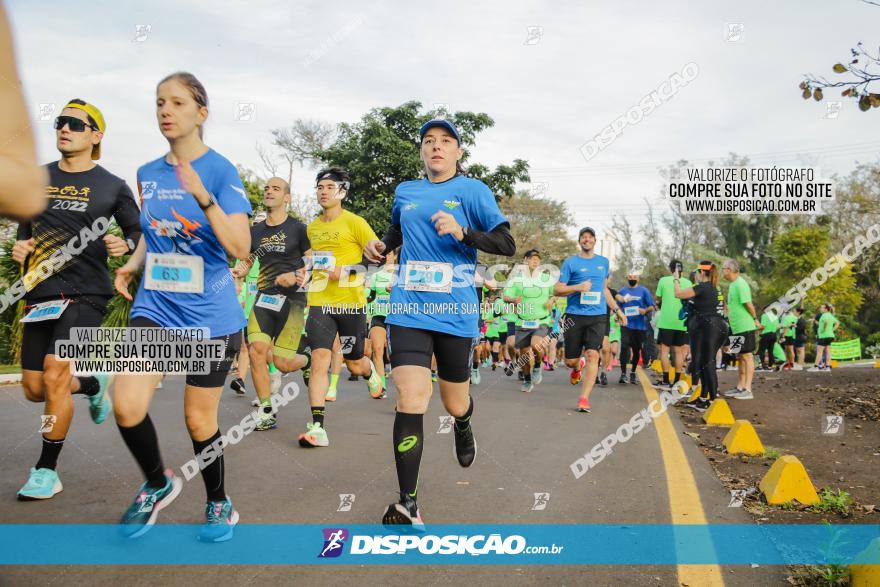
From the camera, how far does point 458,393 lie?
182 inches

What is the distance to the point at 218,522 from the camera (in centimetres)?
388

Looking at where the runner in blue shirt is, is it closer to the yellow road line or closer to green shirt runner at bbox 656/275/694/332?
the yellow road line

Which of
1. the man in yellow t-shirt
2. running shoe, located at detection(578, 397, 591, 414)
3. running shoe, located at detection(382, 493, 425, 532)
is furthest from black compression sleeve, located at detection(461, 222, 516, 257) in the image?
running shoe, located at detection(578, 397, 591, 414)

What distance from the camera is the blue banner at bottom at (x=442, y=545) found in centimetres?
357

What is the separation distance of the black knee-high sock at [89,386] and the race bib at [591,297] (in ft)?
23.6

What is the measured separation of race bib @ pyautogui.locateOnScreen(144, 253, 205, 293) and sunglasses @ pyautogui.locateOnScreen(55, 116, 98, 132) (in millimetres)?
1361

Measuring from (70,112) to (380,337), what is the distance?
22.5ft

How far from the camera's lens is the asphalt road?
11.2 ft

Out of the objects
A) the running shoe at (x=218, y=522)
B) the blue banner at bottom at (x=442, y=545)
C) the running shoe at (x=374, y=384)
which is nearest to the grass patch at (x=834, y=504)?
the blue banner at bottom at (x=442, y=545)

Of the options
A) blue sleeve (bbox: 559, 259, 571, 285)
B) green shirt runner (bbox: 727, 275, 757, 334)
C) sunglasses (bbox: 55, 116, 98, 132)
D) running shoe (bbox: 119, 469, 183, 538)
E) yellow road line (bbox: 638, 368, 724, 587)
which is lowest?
yellow road line (bbox: 638, 368, 724, 587)

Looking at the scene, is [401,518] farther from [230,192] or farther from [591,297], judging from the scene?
[591,297]

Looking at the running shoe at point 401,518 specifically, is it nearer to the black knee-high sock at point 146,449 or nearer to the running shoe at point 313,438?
the black knee-high sock at point 146,449

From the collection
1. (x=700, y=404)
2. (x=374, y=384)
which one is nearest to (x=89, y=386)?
(x=374, y=384)

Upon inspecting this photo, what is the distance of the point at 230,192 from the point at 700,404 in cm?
893
